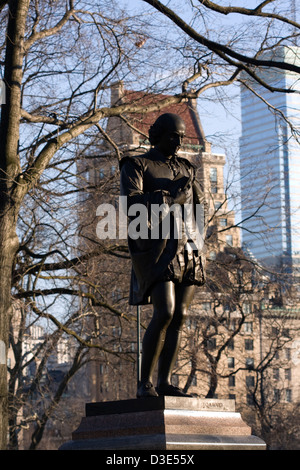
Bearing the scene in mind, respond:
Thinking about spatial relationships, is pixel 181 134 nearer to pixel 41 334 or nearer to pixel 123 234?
pixel 123 234

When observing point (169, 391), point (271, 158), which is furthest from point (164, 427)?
point (271, 158)

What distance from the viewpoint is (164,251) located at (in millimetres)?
7637

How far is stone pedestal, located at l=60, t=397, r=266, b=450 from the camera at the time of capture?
22.6 feet

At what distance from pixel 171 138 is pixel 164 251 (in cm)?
106

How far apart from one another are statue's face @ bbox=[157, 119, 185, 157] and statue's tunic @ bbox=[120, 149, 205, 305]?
70 millimetres

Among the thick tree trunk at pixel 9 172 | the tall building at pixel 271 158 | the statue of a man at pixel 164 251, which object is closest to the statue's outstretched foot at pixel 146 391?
the statue of a man at pixel 164 251

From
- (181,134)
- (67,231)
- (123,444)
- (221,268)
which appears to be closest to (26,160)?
(67,231)

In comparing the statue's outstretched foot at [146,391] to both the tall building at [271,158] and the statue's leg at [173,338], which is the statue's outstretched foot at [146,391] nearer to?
the statue's leg at [173,338]

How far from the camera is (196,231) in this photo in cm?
799

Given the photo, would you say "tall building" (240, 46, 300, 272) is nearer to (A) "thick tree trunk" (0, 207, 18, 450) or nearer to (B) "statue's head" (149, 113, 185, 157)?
(A) "thick tree trunk" (0, 207, 18, 450)

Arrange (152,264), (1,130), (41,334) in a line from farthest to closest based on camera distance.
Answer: (41,334) → (1,130) → (152,264)

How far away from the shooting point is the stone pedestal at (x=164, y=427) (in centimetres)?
687

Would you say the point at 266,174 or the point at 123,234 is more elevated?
the point at 266,174

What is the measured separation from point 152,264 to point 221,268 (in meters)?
10.3
